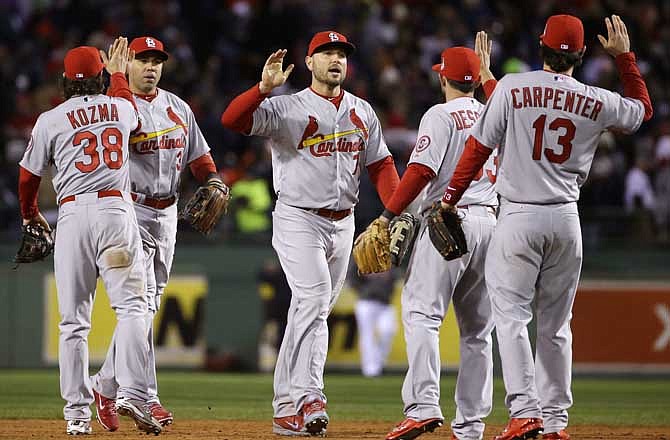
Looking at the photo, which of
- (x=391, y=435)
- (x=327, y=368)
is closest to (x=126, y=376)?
(x=391, y=435)

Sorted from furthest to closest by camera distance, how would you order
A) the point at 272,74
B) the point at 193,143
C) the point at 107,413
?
the point at 193,143 < the point at 107,413 < the point at 272,74

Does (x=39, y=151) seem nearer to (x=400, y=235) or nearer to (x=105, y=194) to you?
(x=105, y=194)

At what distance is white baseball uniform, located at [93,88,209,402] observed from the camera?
8.39m

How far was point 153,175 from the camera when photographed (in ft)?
27.7

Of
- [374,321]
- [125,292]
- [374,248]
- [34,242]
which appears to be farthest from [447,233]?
[374,321]

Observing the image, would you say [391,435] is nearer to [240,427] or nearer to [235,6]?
[240,427]

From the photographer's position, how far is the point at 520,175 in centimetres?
693

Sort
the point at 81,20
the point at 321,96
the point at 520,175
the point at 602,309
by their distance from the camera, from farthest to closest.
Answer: the point at 81,20, the point at 602,309, the point at 321,96, the point at 520,175

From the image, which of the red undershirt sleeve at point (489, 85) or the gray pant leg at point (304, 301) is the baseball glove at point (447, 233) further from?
the gray pant leg at point (304, 301)

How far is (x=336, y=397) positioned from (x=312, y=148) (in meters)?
4.86

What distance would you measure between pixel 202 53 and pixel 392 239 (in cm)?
1253

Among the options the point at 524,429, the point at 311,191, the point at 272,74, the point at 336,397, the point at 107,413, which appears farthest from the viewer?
the point at 336,397

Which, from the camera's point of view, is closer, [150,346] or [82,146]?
[82,146]

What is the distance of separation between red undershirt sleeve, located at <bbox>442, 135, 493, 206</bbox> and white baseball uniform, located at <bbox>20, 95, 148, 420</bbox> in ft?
7.23
